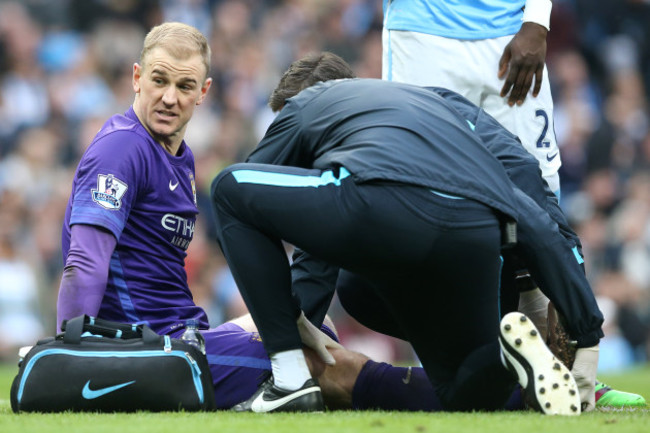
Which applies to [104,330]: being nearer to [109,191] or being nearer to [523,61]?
[109,191]

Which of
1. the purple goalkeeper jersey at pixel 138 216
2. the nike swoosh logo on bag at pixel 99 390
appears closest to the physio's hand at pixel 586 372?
the purple goalkeeper jersey at pixel 138 216

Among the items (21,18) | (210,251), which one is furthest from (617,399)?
(21,18)

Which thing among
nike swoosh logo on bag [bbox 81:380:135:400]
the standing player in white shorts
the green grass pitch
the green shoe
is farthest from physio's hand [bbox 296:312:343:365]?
the standing player in white shorts

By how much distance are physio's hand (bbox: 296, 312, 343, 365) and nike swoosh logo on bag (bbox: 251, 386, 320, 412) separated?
0.92 ft

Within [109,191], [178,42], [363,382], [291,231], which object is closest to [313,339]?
[363,382]

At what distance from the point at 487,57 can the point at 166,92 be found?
1.72 m

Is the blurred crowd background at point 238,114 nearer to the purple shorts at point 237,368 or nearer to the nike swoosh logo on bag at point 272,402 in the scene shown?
the purple shorts at point 237,368

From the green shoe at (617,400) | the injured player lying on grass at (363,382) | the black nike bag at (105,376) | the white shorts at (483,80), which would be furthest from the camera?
the white shorts at (483,80)

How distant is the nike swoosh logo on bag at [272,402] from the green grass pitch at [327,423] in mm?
107

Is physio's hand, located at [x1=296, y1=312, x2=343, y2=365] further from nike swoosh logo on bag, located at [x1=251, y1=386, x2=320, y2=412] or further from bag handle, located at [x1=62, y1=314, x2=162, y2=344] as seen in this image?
bag handle, located at [x1=62, y1=314, x2=162, y2=344]

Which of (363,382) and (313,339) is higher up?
(313,339)

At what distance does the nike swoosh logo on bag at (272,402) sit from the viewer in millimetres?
3994

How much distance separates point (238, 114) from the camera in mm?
11977

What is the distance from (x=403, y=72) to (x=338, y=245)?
195 cm
